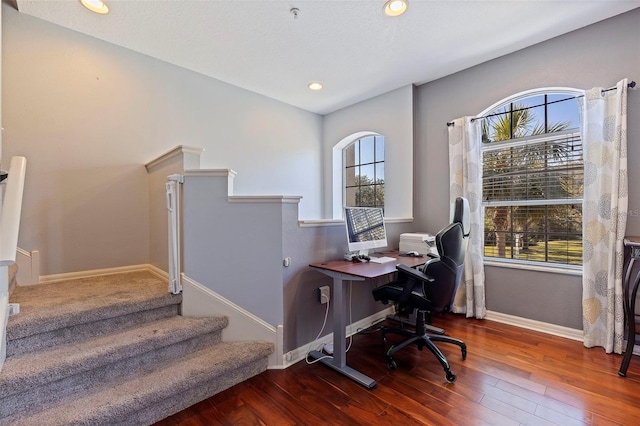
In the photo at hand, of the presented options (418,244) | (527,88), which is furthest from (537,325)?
(527,88)

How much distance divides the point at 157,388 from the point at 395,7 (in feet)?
10.2

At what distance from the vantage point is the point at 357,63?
10.1 feet

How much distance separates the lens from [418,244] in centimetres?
300

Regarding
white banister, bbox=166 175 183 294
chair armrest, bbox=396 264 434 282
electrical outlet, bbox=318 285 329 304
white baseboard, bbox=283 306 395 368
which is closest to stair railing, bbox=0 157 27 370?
white banister, bbox=166 175 183 294

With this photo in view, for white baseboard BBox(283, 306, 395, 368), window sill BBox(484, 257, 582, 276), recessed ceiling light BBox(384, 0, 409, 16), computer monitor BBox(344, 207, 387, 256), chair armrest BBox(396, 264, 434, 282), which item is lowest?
white baseboard BBox(283, 306, 395, 368)

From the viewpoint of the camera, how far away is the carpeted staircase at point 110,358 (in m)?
1.50

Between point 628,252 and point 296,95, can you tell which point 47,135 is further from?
point 628,252

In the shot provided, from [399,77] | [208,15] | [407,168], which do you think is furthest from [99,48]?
[407,168]

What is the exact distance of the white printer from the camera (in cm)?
295

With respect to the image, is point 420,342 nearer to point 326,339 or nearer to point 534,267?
point 326,339

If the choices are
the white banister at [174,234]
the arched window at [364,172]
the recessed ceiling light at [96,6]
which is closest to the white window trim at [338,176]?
the arched window at [364,172]

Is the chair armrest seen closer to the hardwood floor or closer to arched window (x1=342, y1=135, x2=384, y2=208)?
the hardwood floor

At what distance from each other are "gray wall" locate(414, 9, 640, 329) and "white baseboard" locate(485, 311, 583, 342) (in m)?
0.05

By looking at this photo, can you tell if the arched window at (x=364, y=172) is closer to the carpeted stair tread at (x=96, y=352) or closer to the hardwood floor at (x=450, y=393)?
the hardwood floor at (x=450, y=393)
